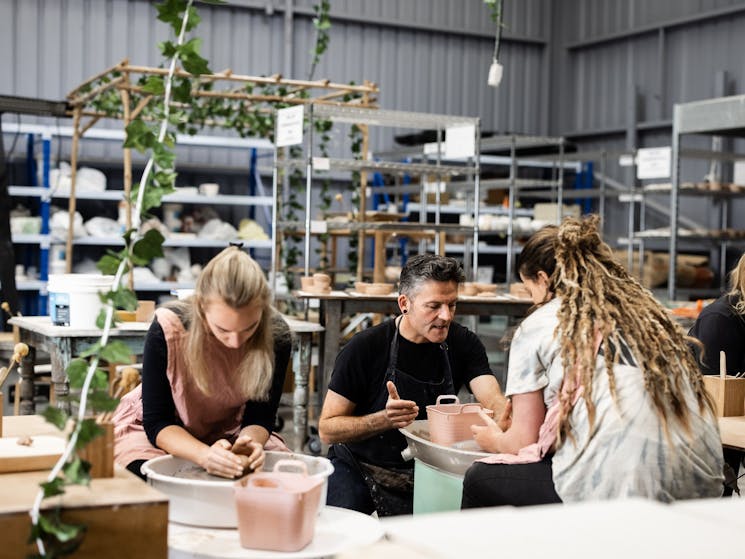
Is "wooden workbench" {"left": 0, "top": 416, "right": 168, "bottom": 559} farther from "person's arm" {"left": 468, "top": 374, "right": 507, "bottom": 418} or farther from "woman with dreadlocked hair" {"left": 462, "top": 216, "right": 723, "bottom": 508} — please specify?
"person's arm" {"left": 468, "top": 374, "right": 507, "bottom": 418}

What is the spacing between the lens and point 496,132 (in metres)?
12.9

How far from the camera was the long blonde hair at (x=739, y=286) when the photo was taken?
356 centimetres

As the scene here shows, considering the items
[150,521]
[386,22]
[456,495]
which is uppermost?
[386,22]

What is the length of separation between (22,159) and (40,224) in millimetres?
1397

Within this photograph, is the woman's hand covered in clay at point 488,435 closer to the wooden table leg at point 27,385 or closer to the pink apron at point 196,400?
the pink apron at point 196,400

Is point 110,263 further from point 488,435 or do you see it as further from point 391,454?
point 391,454

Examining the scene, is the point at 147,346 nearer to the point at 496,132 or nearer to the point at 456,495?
the point at 456,495

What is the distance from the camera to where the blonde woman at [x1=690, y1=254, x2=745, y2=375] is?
3.67 metres

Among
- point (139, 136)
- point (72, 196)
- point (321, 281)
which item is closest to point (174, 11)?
point (139, 136)

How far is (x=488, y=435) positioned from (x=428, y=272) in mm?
698

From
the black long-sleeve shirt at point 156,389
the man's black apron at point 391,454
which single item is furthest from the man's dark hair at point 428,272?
the black long-sleeve shirt at point 156,389

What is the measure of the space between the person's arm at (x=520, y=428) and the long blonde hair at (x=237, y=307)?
25.0 inches

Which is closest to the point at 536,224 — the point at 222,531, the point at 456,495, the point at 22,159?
the point at 22,159

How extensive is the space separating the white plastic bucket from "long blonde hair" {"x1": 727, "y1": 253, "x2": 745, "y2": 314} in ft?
9.03
